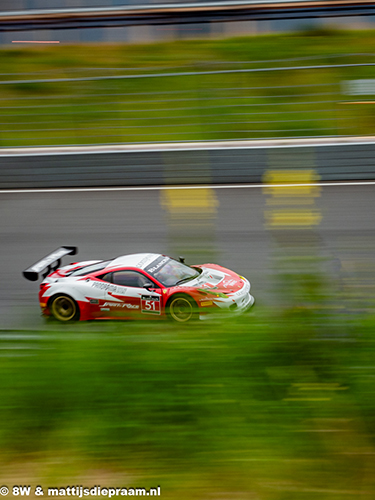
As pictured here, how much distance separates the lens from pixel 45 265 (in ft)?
23.0

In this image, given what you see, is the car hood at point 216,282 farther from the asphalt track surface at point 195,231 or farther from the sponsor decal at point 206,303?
the asphalt track surface at point 195,231

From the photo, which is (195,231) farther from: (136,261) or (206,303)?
(136,261)

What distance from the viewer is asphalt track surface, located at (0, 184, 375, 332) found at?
150 inches

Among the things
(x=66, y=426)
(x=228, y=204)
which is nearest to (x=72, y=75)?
(x=228, y=204)

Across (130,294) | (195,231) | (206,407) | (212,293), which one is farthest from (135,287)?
(206,407)

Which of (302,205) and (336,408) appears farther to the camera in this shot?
(302,205)

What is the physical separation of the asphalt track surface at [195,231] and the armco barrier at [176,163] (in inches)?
20.8

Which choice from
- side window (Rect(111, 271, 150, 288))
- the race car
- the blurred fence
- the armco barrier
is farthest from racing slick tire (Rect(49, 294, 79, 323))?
the blurred fence

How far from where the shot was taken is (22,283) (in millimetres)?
8531

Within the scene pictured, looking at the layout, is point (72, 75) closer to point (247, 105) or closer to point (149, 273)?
point (247, 105)

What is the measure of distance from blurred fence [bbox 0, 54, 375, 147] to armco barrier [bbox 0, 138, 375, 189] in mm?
614

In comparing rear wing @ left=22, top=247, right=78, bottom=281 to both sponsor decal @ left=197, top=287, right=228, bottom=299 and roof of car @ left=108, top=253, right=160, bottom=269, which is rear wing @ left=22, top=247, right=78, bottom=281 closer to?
roof of car @ left=108, top=253, right=160, bottom=269

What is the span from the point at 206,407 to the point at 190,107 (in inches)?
487

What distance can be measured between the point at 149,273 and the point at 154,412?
11.9 ft
